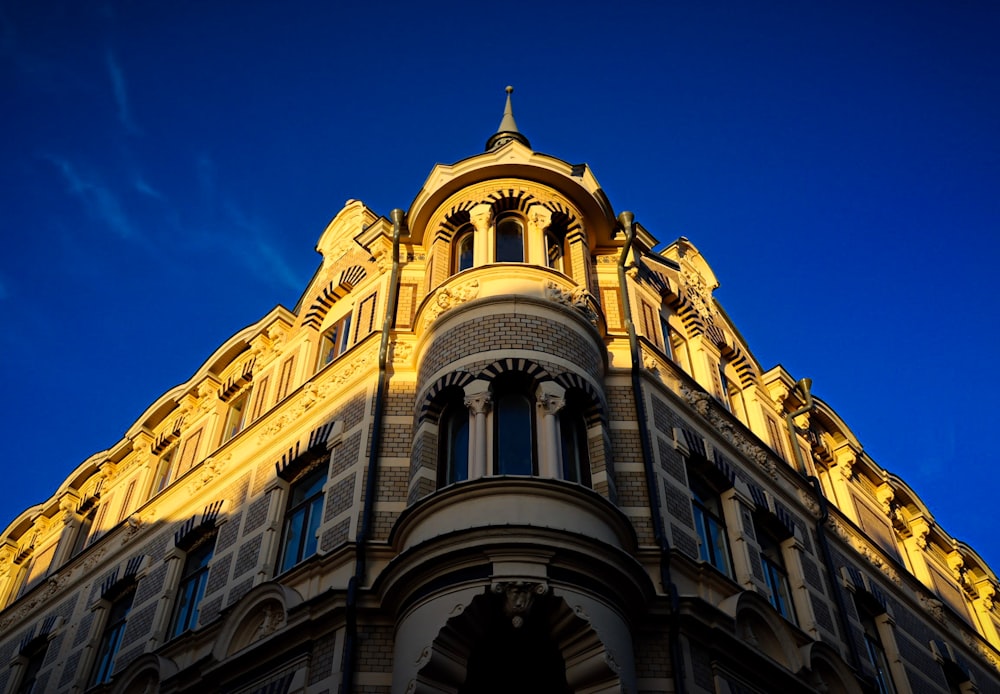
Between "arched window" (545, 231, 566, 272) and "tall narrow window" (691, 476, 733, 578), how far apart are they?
5.08 metres

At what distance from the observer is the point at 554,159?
779 inches

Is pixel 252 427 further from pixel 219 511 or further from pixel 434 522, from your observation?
pixel 434 522

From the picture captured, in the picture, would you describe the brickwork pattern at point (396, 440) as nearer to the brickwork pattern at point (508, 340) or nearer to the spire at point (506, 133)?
the brickwork pattern at point (508, 340)

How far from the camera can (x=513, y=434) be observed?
48.6 ft

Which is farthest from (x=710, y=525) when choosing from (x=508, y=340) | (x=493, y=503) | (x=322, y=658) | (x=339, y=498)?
(x=322, y=658)

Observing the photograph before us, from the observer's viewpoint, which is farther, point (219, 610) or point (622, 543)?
point (219, 610)

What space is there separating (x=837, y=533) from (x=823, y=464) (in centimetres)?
373

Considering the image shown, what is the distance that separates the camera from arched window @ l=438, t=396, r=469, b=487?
1469 cm

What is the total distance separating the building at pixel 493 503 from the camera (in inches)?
499

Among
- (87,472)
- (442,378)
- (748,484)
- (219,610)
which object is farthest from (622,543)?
(87,472)

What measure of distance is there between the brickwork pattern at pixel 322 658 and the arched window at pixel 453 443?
9.41 ft

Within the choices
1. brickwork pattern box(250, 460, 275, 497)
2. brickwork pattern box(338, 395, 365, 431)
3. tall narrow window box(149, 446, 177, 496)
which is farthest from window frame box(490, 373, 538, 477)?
tall narrow window box(149, 446, 177, 496)

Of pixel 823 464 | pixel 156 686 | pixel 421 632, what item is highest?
pixel 823 464

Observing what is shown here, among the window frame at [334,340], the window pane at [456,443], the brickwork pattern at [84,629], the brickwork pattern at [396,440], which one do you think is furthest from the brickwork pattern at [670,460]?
the brickwork pattern at [84,629]
